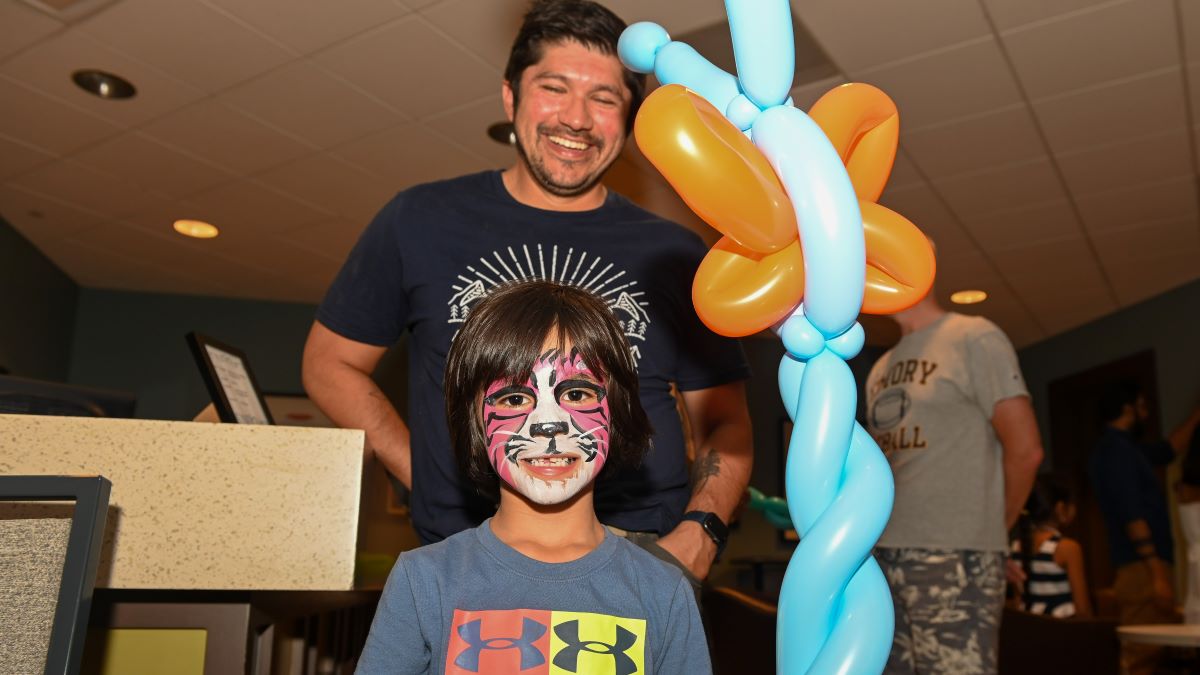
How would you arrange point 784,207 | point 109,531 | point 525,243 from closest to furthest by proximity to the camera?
point 784,207
point 109,531
point 525,243

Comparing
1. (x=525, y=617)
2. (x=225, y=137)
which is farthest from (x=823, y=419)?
(x=225, y=137)

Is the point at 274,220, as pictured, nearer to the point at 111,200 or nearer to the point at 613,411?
the point at 111,200

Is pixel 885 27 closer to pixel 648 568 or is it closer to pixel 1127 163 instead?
pixel 1127 163

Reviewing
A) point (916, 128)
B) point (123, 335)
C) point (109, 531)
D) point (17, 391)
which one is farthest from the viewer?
point (123, 335)

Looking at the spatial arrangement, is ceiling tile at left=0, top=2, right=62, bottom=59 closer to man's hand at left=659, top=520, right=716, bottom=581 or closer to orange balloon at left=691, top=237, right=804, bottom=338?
man's hand at left=659, top=520, right=716, bottom=581

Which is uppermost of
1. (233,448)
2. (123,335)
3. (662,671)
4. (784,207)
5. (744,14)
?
(123,335)

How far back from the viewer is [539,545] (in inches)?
42.0

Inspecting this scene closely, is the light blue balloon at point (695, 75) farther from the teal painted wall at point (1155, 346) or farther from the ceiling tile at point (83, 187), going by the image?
the teal painted wall at point (1155, 346)

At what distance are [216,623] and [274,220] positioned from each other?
15.4ft

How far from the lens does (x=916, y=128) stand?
4.35m

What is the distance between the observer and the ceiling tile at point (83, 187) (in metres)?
4.93

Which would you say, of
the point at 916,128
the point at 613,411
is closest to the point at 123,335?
the point at 916,128

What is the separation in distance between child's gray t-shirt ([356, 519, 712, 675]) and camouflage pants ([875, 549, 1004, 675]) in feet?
4.74

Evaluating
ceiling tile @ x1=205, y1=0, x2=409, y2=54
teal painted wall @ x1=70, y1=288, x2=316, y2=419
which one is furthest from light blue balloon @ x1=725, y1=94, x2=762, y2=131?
teal painted wall @ x1=70, y1=288, x2=316, y2=419
